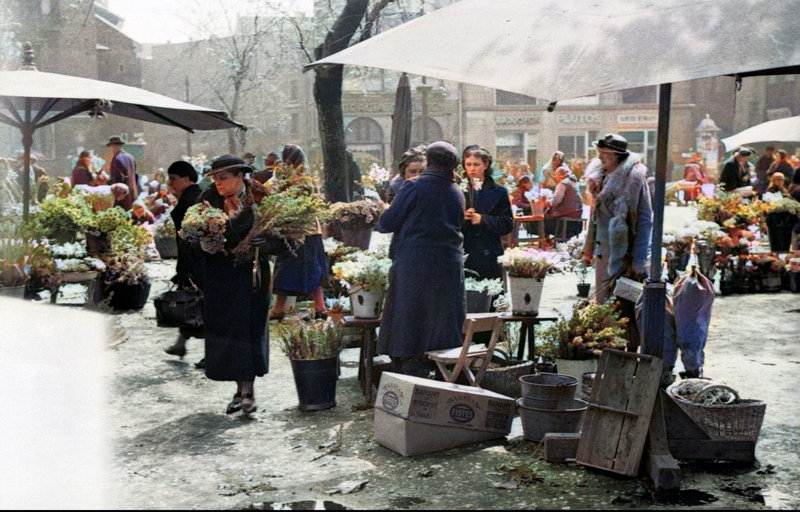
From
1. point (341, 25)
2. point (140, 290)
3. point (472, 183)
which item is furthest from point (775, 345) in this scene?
point (341, 25)

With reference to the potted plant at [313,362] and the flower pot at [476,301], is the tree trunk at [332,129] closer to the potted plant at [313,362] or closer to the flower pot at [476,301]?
the flower pot at [476,301]

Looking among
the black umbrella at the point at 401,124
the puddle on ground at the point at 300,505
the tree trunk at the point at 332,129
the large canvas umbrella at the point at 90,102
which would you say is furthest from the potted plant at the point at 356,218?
the puddle on ground at the point at 300,505

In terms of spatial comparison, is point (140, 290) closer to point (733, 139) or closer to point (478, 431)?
point (478, 431)

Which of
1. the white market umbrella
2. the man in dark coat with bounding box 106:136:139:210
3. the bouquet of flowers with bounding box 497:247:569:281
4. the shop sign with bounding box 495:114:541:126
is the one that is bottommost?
the bouquet of flowers with bounding box 497:247:569:281

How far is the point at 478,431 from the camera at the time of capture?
6203mm

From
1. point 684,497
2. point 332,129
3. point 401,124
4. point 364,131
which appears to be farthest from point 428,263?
point 364,131

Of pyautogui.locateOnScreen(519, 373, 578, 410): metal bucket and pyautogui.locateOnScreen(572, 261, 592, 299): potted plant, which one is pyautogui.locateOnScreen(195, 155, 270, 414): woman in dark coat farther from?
pyautogui.locateOnScreen(572, 261, 592, 299): potted plant

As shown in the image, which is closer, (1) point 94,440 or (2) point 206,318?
(1) point 94,440

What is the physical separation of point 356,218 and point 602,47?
988 cm

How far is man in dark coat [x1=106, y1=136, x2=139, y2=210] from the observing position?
54.6 ft

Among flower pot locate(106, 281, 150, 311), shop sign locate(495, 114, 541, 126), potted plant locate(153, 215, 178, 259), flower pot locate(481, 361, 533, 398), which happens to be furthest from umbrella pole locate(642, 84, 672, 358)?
shop sign locate(495, 114, 541, 126)

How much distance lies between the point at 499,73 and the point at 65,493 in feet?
10.8

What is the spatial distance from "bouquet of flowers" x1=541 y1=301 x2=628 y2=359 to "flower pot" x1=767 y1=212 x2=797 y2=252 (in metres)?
9.39

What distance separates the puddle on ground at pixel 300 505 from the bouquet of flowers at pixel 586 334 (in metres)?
2.58
